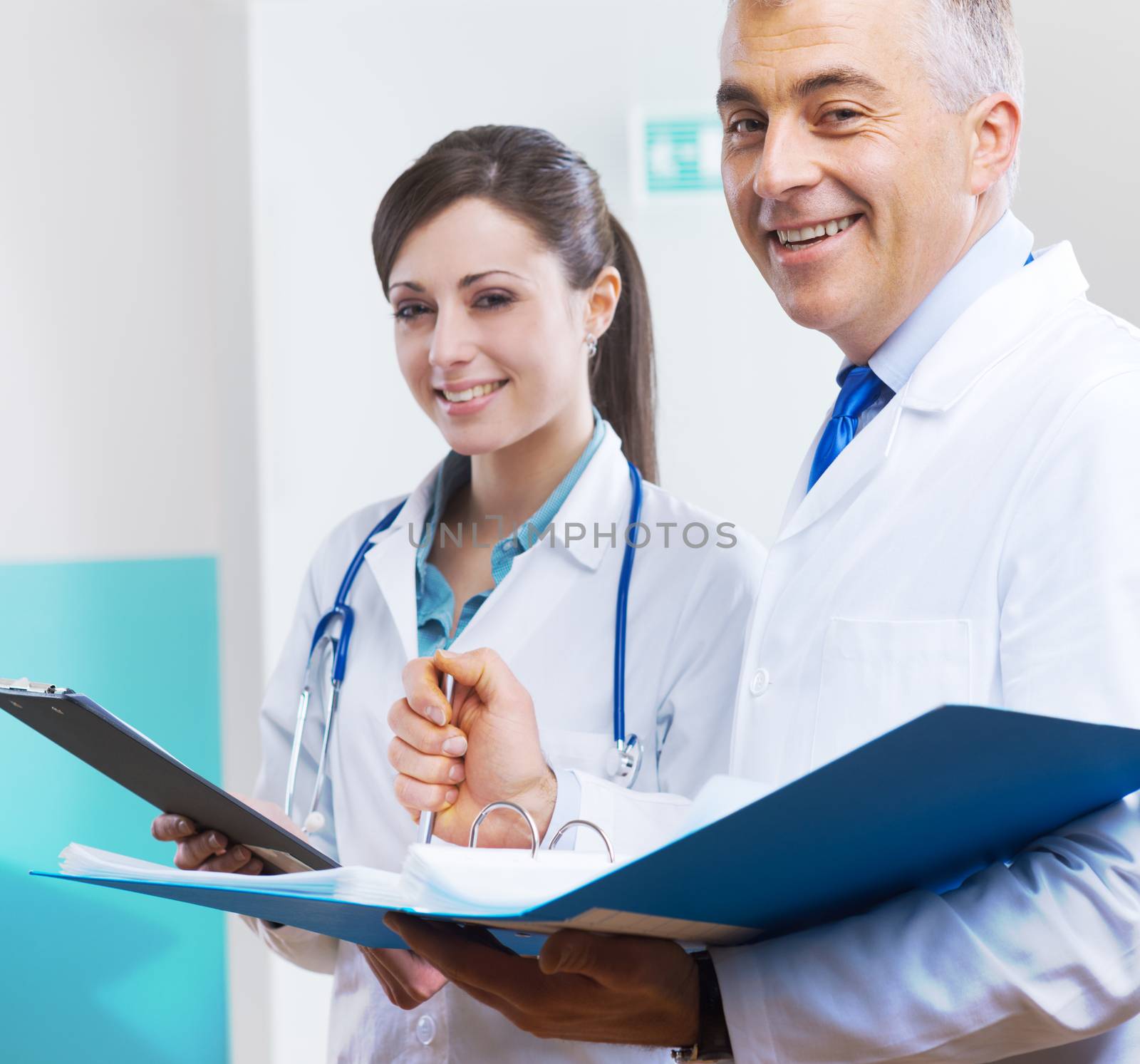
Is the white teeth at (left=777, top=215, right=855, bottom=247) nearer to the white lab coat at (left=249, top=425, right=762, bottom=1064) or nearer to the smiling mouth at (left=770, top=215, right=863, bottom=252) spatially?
the smiling mouth at (left=770, top=215, right=863, bottom=252)

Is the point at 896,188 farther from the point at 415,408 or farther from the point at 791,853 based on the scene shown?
the point at 415,408

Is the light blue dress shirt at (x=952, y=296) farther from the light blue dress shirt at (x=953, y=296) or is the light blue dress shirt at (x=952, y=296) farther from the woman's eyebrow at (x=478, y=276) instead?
the woman's eyebrow at (x=478, y=276)

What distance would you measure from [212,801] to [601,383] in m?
0.85

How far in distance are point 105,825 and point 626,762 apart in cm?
91

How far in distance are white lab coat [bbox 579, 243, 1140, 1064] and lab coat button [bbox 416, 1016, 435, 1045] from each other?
0.50 m

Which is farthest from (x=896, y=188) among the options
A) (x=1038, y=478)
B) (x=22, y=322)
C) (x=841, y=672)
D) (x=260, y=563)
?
(x=260, y=563)

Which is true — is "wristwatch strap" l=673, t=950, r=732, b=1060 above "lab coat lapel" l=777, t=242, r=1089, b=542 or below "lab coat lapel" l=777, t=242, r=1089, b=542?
below

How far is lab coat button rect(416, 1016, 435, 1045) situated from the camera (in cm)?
117

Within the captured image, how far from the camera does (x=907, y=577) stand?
804 mm

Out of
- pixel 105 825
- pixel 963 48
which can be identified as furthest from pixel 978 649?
pixel 105 825

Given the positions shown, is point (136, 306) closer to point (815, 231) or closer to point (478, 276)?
point (478, 276)

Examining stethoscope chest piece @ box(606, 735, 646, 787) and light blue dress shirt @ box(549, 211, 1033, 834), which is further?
stethoscope chest piece @ box(606, 735, 646, 787)

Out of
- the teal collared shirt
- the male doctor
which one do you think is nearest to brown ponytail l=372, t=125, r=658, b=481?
the teal collared shirt

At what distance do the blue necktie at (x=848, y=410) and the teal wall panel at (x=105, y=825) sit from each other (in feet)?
3.56
